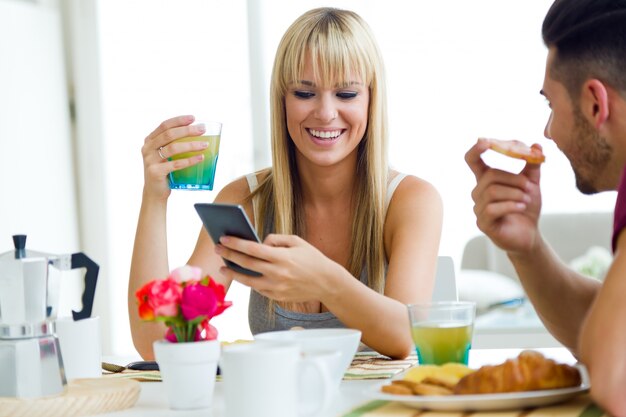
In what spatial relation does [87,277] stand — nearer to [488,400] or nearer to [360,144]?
[488,400]

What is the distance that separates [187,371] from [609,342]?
558 mm

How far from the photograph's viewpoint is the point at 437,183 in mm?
4715

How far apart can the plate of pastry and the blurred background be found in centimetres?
337

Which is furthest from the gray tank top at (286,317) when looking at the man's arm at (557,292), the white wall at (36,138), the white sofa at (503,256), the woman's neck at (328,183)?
the white sofa at (503,256)

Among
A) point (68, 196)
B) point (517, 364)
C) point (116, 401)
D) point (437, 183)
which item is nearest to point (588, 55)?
point (517, 364)

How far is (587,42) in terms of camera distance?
1.46 m

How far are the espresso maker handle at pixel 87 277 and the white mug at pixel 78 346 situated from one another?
0.12 metres

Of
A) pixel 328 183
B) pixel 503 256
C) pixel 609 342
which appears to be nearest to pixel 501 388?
pixel 609 342

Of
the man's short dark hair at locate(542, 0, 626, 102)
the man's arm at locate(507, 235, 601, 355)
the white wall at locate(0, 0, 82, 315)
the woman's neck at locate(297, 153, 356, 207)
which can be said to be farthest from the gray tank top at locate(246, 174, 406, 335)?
the white wall at locate(0, 0, 82, 315)

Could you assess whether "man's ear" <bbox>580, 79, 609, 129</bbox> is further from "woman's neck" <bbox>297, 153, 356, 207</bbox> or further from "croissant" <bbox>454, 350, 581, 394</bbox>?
"woman's neck" <bbox>297, 153, 356, 207</bbox>

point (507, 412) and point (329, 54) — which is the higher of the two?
point (329, 54)

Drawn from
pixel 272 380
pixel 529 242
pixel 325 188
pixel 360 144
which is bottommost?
pixel 272 380

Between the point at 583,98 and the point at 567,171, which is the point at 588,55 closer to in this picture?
the point at 583,98

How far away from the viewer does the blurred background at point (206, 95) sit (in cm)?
456
